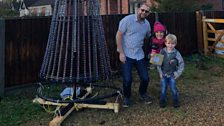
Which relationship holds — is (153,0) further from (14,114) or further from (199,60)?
(14,114)

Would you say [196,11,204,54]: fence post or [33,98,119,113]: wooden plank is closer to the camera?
[33,98,119,113]: wooden plank

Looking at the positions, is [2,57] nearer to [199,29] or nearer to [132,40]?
[132,40]

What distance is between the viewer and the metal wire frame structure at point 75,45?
4.91 m

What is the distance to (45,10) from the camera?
40812 mm

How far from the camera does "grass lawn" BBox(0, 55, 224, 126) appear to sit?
15.0 ft

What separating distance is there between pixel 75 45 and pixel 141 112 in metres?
1.49

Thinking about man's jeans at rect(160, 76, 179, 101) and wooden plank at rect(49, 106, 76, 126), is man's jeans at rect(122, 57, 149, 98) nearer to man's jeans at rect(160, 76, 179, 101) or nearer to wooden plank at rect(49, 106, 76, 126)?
man's jeans at rect(160, 76, 179, 101)

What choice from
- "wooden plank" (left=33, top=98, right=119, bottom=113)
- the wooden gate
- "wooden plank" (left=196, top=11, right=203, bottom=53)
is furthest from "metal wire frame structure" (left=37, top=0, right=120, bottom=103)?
"wooden plank" (left=196, top=11, right=203, bottom=53)

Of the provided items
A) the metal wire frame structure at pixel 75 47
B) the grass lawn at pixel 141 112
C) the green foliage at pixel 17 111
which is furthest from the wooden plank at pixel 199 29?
the green foliage at pixel 17 111

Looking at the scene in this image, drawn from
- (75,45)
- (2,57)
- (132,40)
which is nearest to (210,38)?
(132,40)

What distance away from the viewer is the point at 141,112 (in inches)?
195

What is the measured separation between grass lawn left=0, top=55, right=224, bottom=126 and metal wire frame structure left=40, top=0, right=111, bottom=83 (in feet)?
1.95

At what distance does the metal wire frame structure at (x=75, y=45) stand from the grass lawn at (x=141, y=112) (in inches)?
23.4

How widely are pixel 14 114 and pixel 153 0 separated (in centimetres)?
1597
